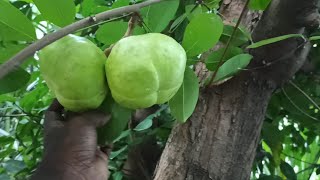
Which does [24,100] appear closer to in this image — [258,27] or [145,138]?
[145,138]

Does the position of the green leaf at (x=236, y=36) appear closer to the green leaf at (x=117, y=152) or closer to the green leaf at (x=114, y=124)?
the green leaf at (x=114, y=124)

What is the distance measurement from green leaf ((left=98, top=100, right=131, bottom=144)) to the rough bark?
1.08 feet

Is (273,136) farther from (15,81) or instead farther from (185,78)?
(15,81)

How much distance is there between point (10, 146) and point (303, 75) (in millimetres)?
1114

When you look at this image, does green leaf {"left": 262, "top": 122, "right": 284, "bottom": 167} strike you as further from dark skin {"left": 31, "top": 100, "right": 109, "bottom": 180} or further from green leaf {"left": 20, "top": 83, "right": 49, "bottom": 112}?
dark skin {"left": 31, "top": 100, "right": 109, "bottom": 180}

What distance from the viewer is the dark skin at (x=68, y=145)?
0.77m

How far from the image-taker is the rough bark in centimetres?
112

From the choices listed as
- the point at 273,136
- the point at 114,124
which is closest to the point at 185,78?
the point at 114,124

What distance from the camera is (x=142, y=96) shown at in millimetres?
677

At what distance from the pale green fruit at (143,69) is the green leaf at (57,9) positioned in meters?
0.09

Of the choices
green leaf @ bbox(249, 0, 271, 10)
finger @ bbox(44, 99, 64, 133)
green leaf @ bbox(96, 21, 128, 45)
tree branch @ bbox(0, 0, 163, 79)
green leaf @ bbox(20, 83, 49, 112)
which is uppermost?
tree branch @ bbox(0, 0, 163, 79)

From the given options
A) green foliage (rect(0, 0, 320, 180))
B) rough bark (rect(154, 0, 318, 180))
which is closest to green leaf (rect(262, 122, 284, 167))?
green foliage (rect(0, 0, 320, 180))

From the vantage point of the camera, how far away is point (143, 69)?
0.66 metres

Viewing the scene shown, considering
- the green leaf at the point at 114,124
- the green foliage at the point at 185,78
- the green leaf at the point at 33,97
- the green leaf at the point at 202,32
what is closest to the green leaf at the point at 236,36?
the green foliage at the point at 185,78
